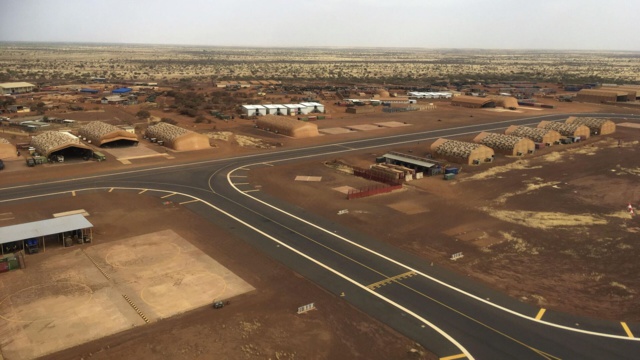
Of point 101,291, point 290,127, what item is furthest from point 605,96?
point 101,291

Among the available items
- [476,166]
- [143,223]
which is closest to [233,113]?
[476,166]

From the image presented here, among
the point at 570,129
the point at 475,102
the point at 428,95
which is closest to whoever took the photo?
the point at 570,129

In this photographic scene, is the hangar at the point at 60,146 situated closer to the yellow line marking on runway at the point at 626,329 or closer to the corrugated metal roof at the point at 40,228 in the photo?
the corrugated metal roof at the point at 40,228

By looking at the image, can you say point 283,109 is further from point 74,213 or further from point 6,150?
point 74,213

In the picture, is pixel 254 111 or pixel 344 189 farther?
pixel 254 111

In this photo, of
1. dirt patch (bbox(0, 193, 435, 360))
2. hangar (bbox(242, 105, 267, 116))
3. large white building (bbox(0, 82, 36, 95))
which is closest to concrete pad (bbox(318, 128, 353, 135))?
hangar (bbox(242, 105, 267, 116))

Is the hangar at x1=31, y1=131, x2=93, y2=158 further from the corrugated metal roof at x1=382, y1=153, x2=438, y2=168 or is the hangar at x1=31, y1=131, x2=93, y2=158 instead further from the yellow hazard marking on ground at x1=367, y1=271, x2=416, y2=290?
the yellow hazard marking on ground at x1=367, y1=271, x2=416, y2=290
